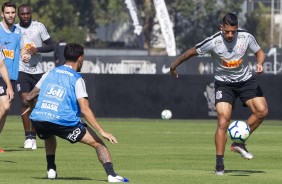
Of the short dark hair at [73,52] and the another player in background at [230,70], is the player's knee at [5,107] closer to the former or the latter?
the another player in background at [230,70]

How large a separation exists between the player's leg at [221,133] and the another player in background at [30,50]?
513 centimetres

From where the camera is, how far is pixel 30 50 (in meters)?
21.3

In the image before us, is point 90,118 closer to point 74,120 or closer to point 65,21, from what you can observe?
point 74,120

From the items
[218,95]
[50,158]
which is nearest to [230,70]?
[218,95]

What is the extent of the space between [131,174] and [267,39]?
10560 cm

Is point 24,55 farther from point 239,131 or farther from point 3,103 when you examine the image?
point 239,131

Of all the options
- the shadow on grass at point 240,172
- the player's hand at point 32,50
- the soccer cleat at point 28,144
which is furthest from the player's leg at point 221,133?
the soccer cleat at point 28,144

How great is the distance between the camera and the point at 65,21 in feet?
281

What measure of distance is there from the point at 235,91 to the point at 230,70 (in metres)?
0.33

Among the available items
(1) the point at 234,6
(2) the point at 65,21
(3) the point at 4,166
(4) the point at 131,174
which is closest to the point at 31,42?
(3) the point at 4,166

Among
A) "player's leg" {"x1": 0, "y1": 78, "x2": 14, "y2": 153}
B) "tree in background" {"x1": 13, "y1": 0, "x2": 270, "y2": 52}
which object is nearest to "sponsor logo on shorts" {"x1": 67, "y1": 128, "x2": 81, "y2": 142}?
"player's leg" {"x1": 0, "y1": 78, "x2": 14, "y2": 153}

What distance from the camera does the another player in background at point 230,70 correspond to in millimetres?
17094

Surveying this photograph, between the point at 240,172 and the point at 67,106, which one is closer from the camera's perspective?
the point at 67,106

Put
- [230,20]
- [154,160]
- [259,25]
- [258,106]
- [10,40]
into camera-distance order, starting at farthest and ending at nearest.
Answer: [259,25], [10,40], [154,160], [258,106], [230,20]
